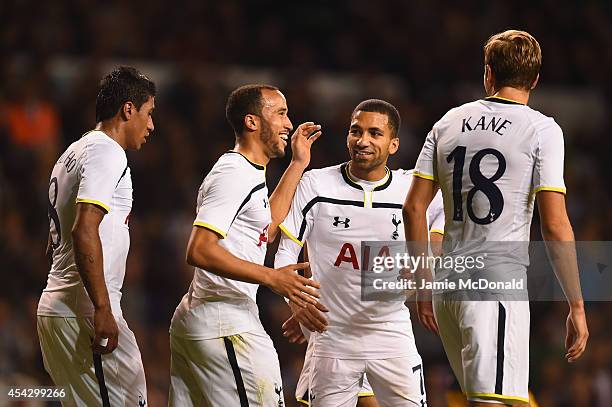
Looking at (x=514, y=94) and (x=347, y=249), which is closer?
(x=514, y=94)

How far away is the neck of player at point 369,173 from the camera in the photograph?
582cm

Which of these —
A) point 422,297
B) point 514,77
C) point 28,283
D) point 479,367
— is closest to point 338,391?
point 422,297

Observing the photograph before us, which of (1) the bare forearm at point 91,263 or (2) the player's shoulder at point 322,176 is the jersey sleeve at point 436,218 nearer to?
(2) the player's shoulder at point 322,176

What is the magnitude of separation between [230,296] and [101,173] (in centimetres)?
83

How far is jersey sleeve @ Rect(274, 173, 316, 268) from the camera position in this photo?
5707 millimetres

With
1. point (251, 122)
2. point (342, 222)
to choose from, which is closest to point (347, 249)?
point (342, 222)

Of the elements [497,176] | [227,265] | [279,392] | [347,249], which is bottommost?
[279,392]

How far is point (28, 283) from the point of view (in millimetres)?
8953

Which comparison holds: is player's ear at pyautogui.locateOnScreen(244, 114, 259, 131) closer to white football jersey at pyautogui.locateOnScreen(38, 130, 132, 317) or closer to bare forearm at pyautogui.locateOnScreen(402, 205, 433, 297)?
white football jersey at pyautogui.locateOnScreen(38, 130, 132, 317)

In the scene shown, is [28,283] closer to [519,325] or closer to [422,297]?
[422,297]

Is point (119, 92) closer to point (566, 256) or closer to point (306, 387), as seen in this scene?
point (306, 387)

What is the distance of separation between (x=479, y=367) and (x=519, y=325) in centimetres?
25

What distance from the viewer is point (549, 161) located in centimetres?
454

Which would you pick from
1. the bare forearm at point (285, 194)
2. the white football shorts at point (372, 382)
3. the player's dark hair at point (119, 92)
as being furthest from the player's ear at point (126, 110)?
the white football shorts at point (372, 382)
